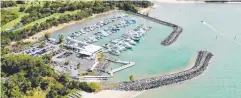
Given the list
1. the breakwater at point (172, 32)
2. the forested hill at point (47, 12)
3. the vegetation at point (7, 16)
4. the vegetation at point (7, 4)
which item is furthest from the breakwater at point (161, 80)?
the vegetation at point (7, 4)

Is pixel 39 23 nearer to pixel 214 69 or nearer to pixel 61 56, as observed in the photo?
pixel 61 56

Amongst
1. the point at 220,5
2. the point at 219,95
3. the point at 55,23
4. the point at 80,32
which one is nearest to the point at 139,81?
the point at 219,95

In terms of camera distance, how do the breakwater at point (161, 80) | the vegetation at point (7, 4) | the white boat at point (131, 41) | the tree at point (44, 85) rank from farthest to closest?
1. the vegetation at point (7, 4)
2. the white boat at point (131, 41)
3. the breakwater at point (161, 80)
4. the tree at point (44, 85)

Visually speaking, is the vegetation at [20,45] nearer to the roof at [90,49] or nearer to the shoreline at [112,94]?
A: the roof at [90,49]

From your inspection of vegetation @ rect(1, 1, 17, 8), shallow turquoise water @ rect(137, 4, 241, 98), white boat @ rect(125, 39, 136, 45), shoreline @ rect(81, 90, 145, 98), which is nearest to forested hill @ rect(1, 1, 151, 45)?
vegetation @ rect(1, 1, 17, 8)

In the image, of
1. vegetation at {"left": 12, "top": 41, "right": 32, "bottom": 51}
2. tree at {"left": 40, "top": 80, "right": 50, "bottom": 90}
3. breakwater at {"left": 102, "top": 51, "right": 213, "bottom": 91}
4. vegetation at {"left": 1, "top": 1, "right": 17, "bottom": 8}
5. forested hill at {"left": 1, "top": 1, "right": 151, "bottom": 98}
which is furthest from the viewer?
vegetation at {"left": 1, "top": 1, "right": 17, "bottom": 8}

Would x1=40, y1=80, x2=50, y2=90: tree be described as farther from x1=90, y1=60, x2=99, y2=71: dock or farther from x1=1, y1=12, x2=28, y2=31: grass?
x1=1, y1=12, x2=28, y2=31: grass
